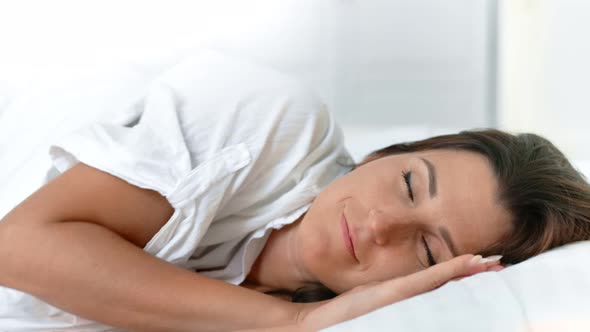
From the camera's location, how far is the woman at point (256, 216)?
90 cm

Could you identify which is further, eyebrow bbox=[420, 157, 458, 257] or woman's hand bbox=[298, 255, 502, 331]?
eyebrow bbox=[420, 157, 458, 257]

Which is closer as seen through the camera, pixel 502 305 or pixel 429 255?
pixel 502 305

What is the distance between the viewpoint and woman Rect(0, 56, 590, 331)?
90cm

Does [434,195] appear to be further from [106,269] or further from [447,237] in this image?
[106,269]

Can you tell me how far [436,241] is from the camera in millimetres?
967

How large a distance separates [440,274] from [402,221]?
13cm

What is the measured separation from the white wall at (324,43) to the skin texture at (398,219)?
42.3 inches

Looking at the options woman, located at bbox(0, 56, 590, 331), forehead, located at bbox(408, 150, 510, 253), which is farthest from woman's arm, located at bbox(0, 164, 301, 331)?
forehead, located at bbox(408, 150, 510, 253)

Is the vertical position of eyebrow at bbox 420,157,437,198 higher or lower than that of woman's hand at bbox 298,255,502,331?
higher

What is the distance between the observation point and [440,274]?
0.83 meters

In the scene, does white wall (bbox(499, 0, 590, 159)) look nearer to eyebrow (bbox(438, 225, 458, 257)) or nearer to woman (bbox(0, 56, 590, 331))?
woman (bbox(0, 56, 590, 331))

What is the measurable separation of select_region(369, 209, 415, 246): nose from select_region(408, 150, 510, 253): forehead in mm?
40

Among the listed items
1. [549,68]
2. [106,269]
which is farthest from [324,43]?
[106,269]

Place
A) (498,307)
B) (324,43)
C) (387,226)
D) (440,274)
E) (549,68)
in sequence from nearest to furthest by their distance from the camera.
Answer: (498,307) → (440,274) → (387,226) → (549,68) → (324,43)
